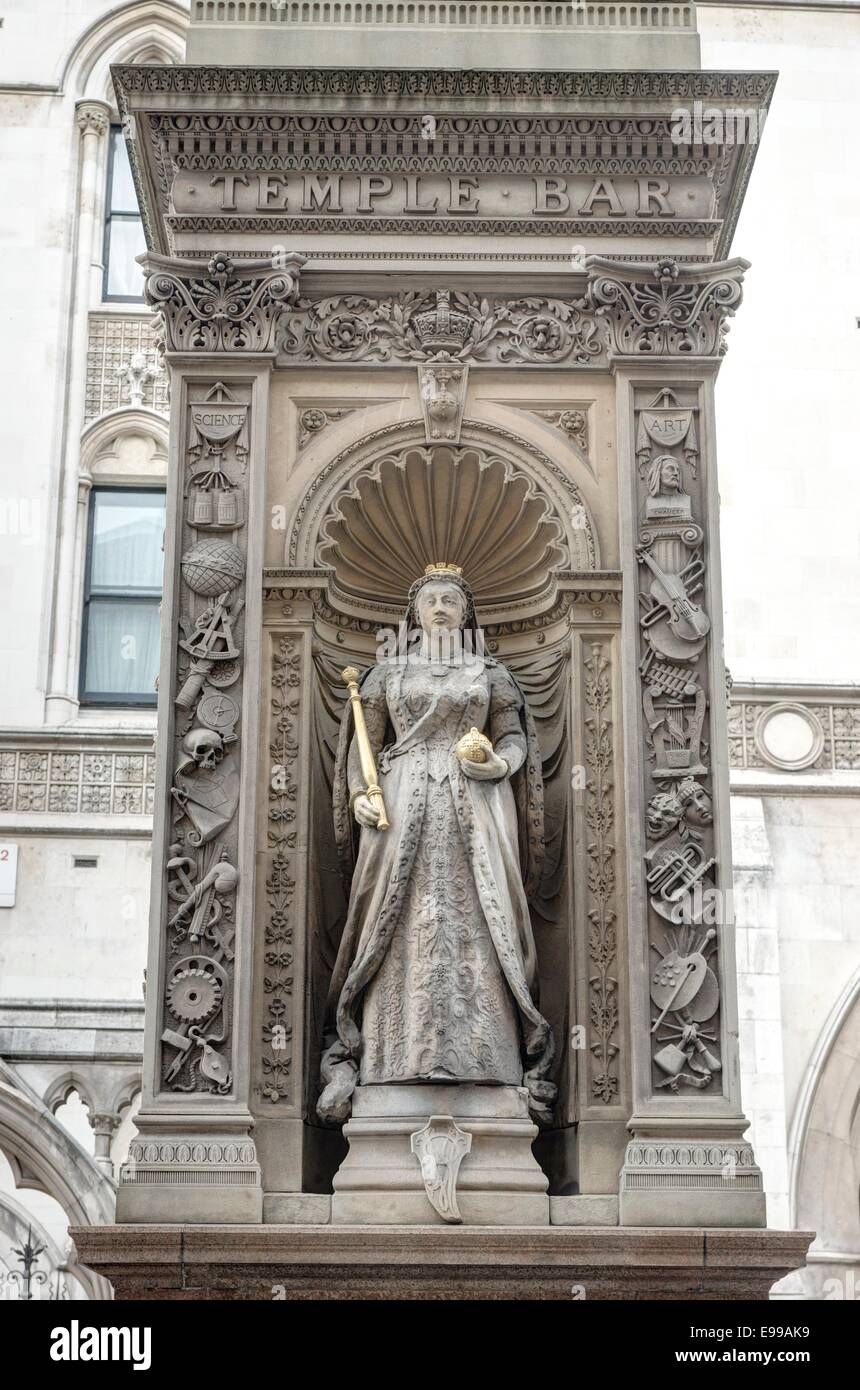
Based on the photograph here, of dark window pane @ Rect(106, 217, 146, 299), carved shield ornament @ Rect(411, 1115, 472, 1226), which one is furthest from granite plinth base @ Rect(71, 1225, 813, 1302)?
dark window pane @ Rect(106, 217, 146, 299)

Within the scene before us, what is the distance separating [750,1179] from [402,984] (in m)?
2.27

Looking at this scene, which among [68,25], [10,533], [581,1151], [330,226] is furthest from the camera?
[68,25]

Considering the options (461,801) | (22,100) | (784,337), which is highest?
(22,100)

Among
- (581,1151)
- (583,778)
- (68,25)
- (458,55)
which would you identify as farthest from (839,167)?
(581,1151)

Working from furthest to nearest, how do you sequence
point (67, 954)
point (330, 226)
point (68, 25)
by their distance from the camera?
1. point (68, 25)
2. point (67, 954)
3. point (330, 226)

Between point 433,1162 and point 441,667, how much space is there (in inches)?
122

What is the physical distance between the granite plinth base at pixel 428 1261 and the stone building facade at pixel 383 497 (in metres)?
0.53

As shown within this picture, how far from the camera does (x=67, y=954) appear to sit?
2612 centimetres

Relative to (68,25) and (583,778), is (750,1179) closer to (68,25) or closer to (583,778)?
(583,778)

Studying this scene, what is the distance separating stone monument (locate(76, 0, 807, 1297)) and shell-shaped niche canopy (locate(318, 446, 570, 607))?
27mm

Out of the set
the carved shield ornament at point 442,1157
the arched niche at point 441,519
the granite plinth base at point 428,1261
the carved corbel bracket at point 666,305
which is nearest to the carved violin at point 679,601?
the arched niche at point 441,519

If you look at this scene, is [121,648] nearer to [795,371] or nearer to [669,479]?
[795,371]

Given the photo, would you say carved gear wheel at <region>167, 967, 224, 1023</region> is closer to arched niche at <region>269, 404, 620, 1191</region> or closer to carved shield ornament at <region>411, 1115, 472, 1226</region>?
arched niche at <region>269, 404, 620, 1191</region>

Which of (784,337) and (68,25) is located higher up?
(68,25)
